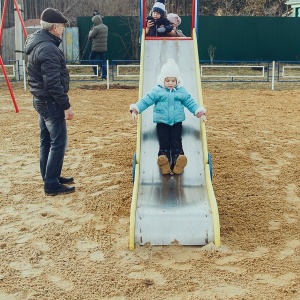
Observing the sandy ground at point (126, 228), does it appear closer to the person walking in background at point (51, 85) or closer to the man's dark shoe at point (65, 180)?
the man's dark shoe at point (65, 180)

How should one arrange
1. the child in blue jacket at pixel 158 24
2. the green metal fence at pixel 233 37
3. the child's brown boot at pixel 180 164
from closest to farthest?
the child's brown boot at pixel 180 164
the child in blue jacket at pixel 158 24
the green metal fence at pixel 233 37

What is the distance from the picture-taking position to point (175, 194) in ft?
17.4

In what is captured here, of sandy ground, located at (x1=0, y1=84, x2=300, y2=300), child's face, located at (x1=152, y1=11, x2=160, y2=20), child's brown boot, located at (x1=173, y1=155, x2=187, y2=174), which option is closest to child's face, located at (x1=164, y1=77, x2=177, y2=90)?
child's brown boot, located at (x1=173, y1=155, x2=187, y2=174)

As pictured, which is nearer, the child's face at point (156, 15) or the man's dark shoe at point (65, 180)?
the man's dark shoe at point (65, 180)

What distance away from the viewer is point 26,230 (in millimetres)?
5121

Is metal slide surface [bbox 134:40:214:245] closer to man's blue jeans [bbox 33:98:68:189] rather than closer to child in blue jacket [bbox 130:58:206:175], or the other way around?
child in blue jacket [bbox 130:58:206:175]

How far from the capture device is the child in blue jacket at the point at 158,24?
9547mm

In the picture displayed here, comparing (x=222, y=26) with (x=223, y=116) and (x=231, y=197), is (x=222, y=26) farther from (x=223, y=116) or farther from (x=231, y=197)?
(x=231, y=197)

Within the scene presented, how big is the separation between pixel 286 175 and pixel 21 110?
6766 mm

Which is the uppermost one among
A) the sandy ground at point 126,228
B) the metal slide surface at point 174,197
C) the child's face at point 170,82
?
the child's face at point 170,82

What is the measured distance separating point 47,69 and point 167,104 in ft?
4.18

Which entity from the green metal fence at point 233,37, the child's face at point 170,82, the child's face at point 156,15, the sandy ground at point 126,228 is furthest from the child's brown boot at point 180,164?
the green metal fence at point 233,37

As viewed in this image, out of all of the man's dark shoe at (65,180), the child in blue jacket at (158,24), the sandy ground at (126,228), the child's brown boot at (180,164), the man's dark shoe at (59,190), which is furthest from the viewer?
the child in blue jacket at (158,24)

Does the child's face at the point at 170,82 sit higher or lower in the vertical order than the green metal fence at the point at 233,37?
lower
